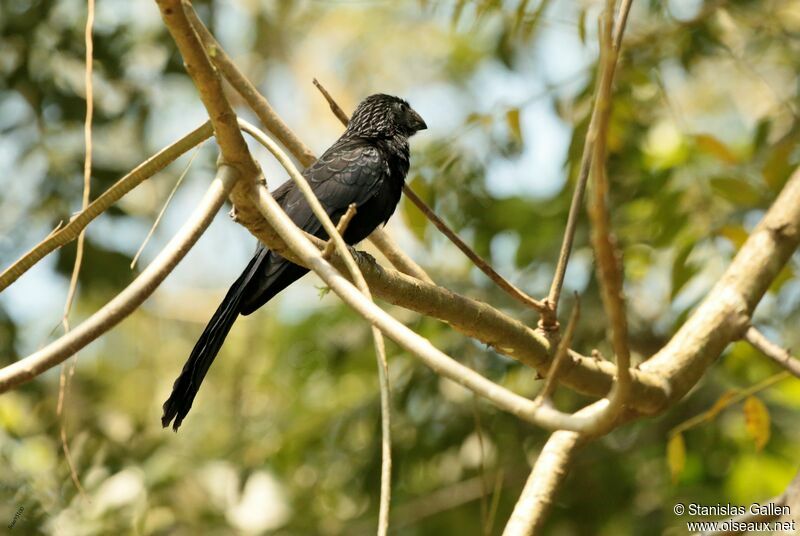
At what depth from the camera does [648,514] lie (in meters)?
4.61

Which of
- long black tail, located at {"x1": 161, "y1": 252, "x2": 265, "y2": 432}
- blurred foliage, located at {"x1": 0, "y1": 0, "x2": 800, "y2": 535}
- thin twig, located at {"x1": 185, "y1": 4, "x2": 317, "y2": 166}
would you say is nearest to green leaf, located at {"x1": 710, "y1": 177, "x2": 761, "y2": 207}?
blurred foliage, located at {"x1": 0, "y1": 0, "x2": 800, "y2": 535}

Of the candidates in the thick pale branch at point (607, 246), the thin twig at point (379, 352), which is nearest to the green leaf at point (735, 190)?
the thin twig at point (379, 352)

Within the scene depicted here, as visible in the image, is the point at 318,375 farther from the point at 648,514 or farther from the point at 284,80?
the point at 284,80

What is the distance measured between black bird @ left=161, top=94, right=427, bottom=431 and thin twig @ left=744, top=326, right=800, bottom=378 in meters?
1.35

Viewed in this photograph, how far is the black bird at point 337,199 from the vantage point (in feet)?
8.12

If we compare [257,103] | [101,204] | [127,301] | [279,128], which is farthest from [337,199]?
[127,301]

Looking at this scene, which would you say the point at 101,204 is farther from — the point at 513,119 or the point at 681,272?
the point at 681,272

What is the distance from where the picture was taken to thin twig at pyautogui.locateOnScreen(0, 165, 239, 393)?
139 cm

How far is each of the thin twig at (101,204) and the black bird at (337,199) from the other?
657 mm

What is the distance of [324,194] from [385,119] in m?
0.97

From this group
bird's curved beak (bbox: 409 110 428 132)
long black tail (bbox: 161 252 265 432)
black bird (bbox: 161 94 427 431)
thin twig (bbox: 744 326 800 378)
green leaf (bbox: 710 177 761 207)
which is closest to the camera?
long black tail (bbox: 161 252 265 432)

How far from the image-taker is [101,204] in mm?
1720

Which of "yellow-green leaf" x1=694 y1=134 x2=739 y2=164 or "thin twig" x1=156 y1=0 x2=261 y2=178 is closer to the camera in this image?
"thin twig" x1=156 y1=0 x2=261 y2=178

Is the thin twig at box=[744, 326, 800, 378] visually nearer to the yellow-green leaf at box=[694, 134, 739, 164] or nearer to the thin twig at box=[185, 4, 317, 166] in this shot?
the yellow-green leaf at box=[694, 134, 739, 164]
